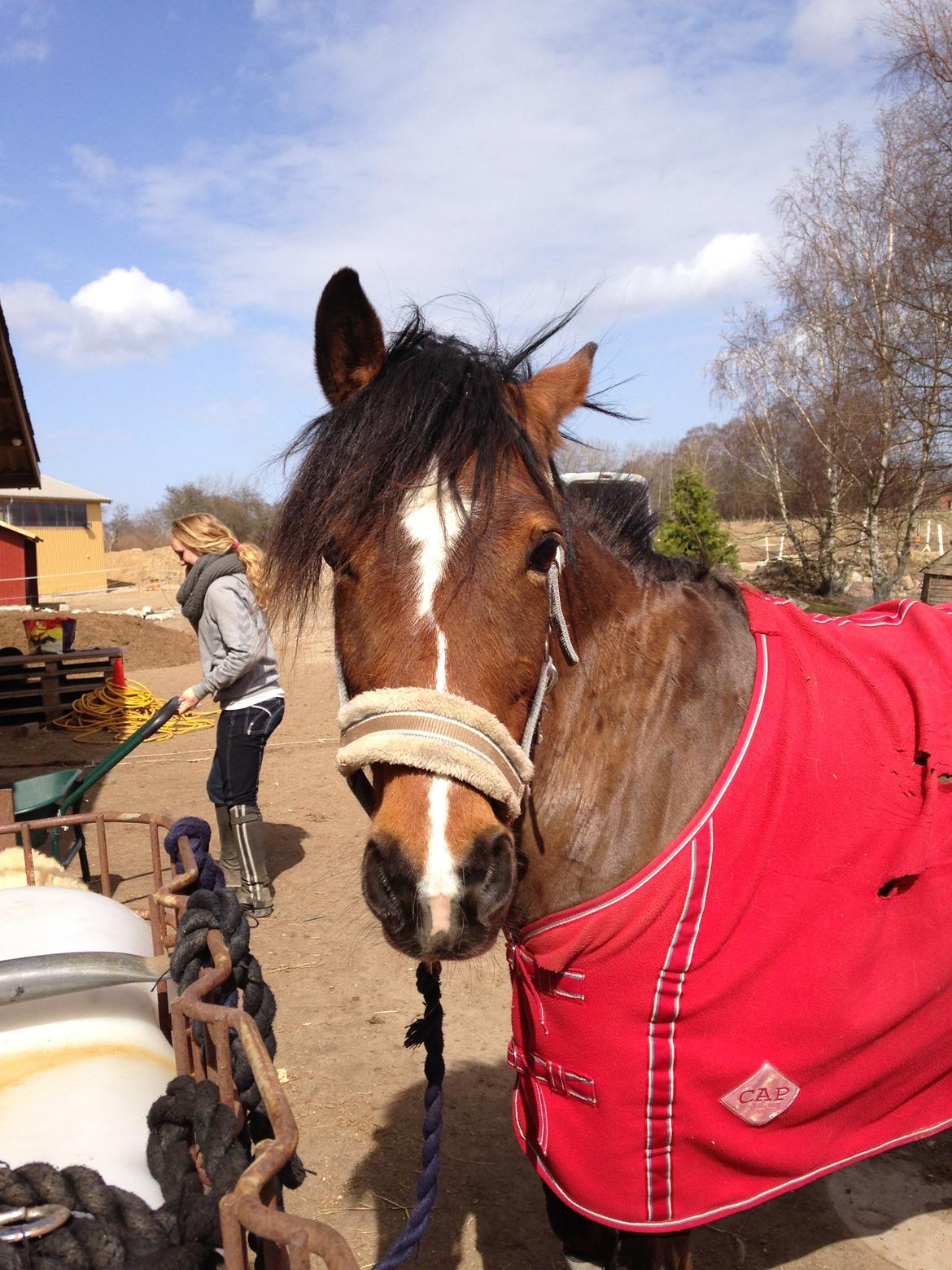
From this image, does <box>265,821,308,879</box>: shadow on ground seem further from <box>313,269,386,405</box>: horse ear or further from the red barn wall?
the red barn wall

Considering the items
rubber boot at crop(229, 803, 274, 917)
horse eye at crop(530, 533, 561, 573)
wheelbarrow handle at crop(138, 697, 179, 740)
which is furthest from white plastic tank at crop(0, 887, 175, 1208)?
rubber boot at crop(229, 803, 274, 917)

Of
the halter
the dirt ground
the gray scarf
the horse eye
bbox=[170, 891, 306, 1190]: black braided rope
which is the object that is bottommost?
the dirt ground

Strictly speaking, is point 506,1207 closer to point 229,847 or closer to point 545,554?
point 545,554

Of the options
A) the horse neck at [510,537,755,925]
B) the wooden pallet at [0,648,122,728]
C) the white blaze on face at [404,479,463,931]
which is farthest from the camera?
the wooden pallet at [0,648,122,728]

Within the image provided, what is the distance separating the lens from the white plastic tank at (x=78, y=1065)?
1.06 meters

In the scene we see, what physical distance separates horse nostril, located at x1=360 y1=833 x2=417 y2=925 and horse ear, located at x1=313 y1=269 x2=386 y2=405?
3.46 feet

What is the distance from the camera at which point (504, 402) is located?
1834 millimetres

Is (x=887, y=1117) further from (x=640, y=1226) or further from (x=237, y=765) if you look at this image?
(x=237, y=765)

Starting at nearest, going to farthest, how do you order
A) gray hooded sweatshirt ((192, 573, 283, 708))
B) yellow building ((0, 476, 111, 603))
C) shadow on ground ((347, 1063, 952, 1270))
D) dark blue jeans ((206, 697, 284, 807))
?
shadow on ground ((347, 1063, 952, 1270))
gray hooded sweatshirt ((192, 573, 283, 708))
dark blue jeans ((206, 697, 284, 807))
yellow building ((0, 476, 111, 603))

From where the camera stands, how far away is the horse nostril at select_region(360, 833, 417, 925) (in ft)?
4.50

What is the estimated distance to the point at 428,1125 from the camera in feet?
5.57

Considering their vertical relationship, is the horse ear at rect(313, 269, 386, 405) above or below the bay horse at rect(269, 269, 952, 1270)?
above

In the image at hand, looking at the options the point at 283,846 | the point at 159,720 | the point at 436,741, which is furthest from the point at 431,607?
the point at 283,846

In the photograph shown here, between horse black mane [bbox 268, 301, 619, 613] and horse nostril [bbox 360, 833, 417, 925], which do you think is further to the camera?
horse black mane [bbox 268, 301, 619, 613]
